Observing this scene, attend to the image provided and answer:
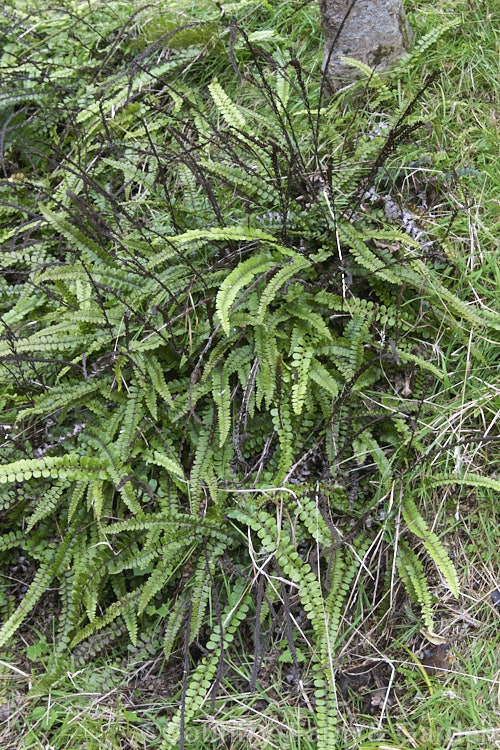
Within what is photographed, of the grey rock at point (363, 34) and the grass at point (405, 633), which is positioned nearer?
the grass at point (405, 633)

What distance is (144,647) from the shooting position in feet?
9.78

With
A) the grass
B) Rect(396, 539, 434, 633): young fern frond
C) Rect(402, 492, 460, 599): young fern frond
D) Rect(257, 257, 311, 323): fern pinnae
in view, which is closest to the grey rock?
the grass

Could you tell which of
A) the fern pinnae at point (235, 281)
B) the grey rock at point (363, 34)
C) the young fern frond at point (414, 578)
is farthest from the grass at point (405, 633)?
the fern pinnae at point (235, 281)

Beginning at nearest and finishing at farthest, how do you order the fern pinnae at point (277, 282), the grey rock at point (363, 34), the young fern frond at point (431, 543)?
the young fern frond at point (431, 543) → the fern pinnae at point (277, 282) → the grey rock at point (363, 34)

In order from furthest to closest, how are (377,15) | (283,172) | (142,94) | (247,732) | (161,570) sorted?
(142,94)
(377,15)
(283,172)
(161,570)
(247,732)

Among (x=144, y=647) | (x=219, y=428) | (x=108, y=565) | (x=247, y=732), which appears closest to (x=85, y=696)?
(x=144, y=647)

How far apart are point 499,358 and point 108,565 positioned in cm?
213

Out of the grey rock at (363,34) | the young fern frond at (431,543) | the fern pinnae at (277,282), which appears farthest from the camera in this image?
the grey rock at (363,34)

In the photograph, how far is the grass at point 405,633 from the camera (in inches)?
104

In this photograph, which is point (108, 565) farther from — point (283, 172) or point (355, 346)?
point (283, 172)

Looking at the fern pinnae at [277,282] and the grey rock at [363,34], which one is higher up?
the grey rock at [363,34]

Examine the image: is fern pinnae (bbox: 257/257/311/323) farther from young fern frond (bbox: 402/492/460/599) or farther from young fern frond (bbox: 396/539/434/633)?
young fern frond (bbox: 396/539/434/633)

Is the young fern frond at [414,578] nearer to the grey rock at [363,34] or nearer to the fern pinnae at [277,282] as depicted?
the fern pinnae at [277,282]

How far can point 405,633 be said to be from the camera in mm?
2766
